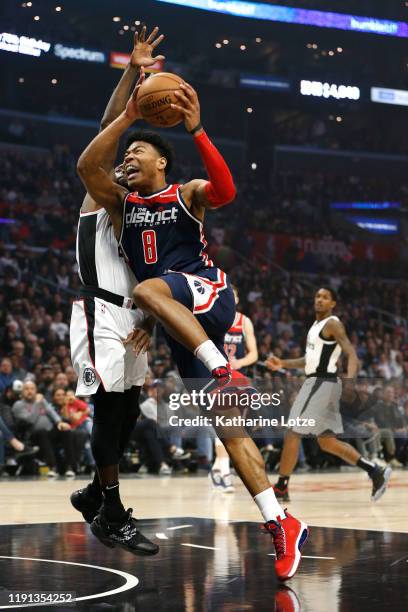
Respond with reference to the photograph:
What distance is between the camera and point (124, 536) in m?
4.75

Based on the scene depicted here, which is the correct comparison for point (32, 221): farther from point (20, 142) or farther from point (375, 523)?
point (375, 523)

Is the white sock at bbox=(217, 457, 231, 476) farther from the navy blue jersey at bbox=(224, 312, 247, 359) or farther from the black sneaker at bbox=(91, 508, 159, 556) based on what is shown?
the black sneaker at bbox=(91, 508, 159, 556)

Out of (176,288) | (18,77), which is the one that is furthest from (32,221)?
(176,288)

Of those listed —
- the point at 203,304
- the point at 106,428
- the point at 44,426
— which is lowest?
the point at 106,428

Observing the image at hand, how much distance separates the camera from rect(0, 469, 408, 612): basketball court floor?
3.77 meters

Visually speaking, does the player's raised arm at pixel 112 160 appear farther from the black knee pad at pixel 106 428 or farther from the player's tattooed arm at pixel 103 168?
the black knee pad at pixel 106 428

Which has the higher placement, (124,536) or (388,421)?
(388,421)

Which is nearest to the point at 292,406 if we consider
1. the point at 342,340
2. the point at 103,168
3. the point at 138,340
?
the point at 342,340

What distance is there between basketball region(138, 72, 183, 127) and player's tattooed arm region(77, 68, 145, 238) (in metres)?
0.06

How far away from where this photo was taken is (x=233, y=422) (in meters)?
4.45

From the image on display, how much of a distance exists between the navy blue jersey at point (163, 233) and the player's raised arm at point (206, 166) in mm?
96

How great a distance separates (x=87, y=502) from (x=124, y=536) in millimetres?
529

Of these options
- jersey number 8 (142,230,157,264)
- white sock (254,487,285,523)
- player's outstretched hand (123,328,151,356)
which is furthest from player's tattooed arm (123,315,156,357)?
white sock (254,487,285,523)

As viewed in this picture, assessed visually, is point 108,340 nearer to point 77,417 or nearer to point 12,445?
point 12,445
